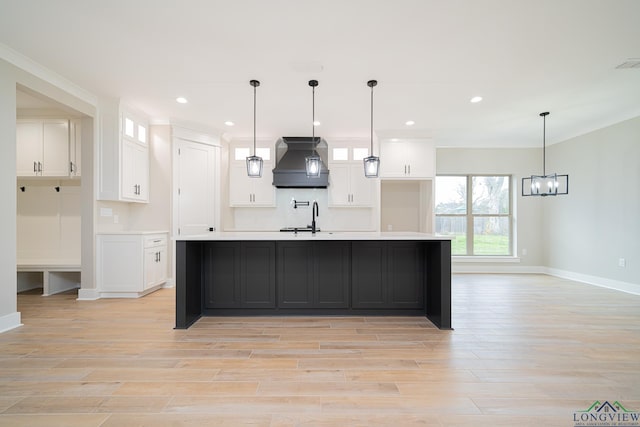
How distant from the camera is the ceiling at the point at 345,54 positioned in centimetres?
236

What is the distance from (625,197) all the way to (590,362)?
3.86m

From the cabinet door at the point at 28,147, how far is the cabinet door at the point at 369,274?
4.64m

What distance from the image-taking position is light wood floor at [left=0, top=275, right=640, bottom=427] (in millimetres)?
1698

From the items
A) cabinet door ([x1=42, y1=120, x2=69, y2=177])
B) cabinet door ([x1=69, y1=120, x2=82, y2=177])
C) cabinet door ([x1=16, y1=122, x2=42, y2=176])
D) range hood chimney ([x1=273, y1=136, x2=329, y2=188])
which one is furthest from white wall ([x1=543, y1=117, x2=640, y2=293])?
cabinet door ([x1=16, y1=122, x2=42, y2=176])

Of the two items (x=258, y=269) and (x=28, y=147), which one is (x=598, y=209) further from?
(x=28, y=147)

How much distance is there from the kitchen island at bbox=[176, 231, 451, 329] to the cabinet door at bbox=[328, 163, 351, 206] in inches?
99.5

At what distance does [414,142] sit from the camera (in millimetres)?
5559

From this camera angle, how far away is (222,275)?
11.1 ft

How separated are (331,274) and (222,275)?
1230 millimetres

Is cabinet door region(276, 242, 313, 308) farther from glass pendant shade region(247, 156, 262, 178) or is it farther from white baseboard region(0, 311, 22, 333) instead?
white baseboard region(0, 311, 22, 333)

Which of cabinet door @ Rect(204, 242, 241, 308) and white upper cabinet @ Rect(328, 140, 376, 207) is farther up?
white upper cabinet @ Rect(328, 140, 376, 207)

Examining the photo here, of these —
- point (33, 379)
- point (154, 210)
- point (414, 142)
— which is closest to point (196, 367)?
point (33, 379)

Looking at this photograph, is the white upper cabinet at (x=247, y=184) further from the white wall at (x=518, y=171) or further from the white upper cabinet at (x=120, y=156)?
the white wall at (x=518, y=171)

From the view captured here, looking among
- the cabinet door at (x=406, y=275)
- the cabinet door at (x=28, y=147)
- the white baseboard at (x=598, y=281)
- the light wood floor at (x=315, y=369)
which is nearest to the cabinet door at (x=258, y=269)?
the light wood floor at (x=315, y=369)
